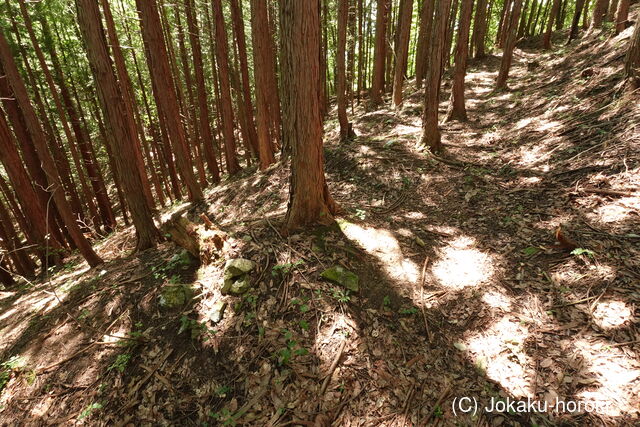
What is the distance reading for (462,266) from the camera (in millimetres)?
4137

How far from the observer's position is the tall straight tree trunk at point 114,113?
4750 millimetres

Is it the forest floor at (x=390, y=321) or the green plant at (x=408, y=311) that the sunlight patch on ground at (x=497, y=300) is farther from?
the green plant at (x=408, y=311)

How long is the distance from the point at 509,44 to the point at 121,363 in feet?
45.6

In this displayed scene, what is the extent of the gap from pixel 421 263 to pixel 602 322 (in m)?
1.91

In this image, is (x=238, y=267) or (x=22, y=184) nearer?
(x=238, y=267)

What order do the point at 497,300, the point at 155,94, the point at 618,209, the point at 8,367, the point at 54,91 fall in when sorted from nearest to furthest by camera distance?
the point at 497,300, the point at 8,367, the point at 618,209, the point at 155,94, the point at 54,91

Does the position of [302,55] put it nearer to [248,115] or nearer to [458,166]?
[458,166]

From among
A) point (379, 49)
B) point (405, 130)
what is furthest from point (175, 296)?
point (379, 49)

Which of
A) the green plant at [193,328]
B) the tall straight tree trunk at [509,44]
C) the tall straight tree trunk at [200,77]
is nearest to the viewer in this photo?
the green plant at [193,328]

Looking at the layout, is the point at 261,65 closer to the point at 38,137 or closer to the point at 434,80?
the point at 434,80

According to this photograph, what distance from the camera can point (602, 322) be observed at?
9.75ft

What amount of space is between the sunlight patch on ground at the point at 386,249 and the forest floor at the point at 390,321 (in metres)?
0.02

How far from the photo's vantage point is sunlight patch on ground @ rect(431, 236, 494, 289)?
3896mm

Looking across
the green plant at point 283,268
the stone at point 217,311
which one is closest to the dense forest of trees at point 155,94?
the green plant at point 283,268
